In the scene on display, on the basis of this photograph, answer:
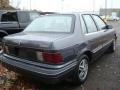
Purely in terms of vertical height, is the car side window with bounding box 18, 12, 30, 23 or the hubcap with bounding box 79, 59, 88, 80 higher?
the car side window with bounding box 18, 12, 30, 23

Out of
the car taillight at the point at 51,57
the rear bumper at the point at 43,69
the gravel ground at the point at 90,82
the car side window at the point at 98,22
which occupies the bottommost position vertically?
the gravel ground at the point at 90,82

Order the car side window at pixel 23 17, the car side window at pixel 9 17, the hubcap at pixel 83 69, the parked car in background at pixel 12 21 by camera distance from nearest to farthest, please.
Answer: the hubcap at pixel 83 69 → the parked car in background at pixel 12 21 → the car side window at pixel 9 17 → the car side window at pixel 23 17

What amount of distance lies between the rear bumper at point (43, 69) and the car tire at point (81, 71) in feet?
0.95

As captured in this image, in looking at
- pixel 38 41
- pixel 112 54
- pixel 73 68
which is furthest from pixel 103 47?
pixel 38 41

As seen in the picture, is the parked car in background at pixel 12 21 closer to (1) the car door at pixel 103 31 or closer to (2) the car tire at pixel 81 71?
(1) the car door at pixel 103 31

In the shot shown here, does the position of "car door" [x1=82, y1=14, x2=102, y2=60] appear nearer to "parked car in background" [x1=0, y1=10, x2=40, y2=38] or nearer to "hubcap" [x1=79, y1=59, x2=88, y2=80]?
"hubcap" [x1=79, y1=59, x2=88, y2=80]

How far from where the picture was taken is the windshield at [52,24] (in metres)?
4.69

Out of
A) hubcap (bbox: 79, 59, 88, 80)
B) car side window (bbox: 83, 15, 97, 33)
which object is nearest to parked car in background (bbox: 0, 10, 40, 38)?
car side window (bbox: 83, 15, 97, 33)

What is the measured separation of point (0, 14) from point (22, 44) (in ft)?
15.2

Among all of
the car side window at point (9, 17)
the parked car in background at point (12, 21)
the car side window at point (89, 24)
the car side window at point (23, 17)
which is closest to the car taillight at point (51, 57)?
the car side window at point (89, 24)

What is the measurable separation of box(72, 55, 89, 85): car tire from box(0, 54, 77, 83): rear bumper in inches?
11.4

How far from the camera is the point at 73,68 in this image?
4184 millimetres

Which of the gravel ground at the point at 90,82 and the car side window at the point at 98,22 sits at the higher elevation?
the car side window at the point at 98,22

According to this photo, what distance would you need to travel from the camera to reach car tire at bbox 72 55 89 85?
4453 millimetres
